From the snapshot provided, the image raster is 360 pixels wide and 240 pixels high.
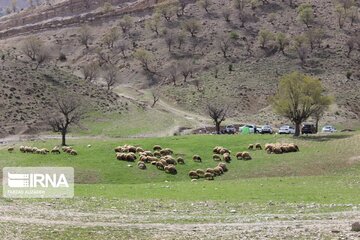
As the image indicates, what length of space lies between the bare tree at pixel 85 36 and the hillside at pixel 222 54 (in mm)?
1933

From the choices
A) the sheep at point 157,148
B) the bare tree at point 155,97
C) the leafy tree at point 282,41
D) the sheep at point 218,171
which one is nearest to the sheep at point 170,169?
the sheep at point 218,171

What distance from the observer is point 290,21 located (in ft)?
549

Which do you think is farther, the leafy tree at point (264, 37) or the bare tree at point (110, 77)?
the leafy tree at point (264, 37)

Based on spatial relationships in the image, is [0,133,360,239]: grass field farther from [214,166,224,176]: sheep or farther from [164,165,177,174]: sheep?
[214,166,224,176]: sheep

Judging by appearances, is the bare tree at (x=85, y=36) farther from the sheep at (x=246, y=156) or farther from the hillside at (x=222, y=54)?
the sheep at (x=246, y=156)

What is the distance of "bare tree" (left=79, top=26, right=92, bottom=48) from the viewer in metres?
176

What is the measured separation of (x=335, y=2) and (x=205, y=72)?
65655 millimetres

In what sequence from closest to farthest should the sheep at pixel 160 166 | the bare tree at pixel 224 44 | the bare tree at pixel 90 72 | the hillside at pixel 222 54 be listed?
the sheep at pixel 160 166
the hillside at pixel 222 54
the bare tree at pixel 90 72
the bare tree at pixel 224 44

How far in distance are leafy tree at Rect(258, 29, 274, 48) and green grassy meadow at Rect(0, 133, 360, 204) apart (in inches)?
3694

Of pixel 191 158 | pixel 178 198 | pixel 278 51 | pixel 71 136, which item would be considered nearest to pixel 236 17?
pixel 278 51

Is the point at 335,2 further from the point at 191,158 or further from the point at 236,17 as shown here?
the point at 191,158

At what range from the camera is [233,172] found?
46.8 metres

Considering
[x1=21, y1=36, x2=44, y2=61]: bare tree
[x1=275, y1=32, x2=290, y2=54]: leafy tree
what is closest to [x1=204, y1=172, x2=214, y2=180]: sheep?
[x1=21, y1=36, x2=44, y2=61]: bare tree

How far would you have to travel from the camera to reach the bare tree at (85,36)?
6924 inches
